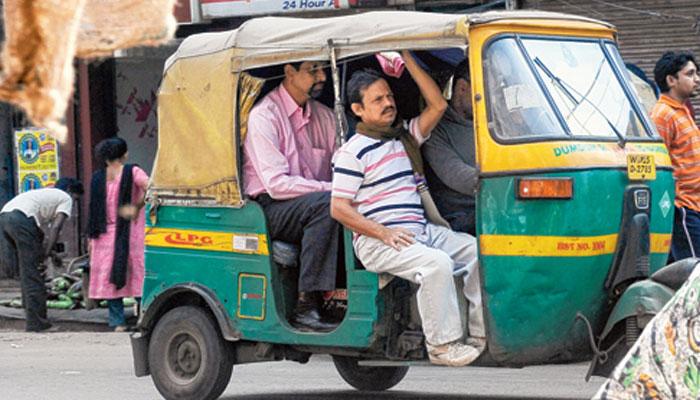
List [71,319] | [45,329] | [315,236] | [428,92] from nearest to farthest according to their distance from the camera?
[428,92]
[315,236]
[45,329]
[71,319]

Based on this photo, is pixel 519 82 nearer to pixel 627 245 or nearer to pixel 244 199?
pixel 627 245

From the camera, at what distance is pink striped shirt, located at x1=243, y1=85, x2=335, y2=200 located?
297 inches

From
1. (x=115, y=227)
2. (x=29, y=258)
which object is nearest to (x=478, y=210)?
(x=115, y=227)

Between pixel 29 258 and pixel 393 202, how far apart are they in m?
7.44

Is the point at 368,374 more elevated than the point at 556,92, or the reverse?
the point at 556,92

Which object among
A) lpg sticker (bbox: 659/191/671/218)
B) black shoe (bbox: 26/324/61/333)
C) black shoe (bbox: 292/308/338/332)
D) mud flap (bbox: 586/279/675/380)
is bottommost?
black shoe (bbox: 26/324/61/333)

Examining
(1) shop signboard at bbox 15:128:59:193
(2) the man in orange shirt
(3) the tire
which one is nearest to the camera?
(3) the tire

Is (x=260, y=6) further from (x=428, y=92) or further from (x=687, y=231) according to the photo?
(x=428, y=92)

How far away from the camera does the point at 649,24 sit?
43.8 feet

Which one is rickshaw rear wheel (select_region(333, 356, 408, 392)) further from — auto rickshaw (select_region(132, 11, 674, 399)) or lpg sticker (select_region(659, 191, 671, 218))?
lpg sticker (select_region(659, 191, 671, 218))

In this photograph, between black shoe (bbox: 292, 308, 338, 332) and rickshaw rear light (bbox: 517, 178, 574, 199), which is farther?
black shoe (bbox: 292, 308, 338, 332)

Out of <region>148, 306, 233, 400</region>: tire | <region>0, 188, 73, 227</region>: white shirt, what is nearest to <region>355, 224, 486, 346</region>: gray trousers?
<region>148, 306, 233, 400</region>: tire

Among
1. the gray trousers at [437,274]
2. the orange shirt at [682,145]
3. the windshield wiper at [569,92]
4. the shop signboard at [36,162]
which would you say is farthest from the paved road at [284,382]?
the shop signboard at [36,162]

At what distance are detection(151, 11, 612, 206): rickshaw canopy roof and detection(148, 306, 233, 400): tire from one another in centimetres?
68
